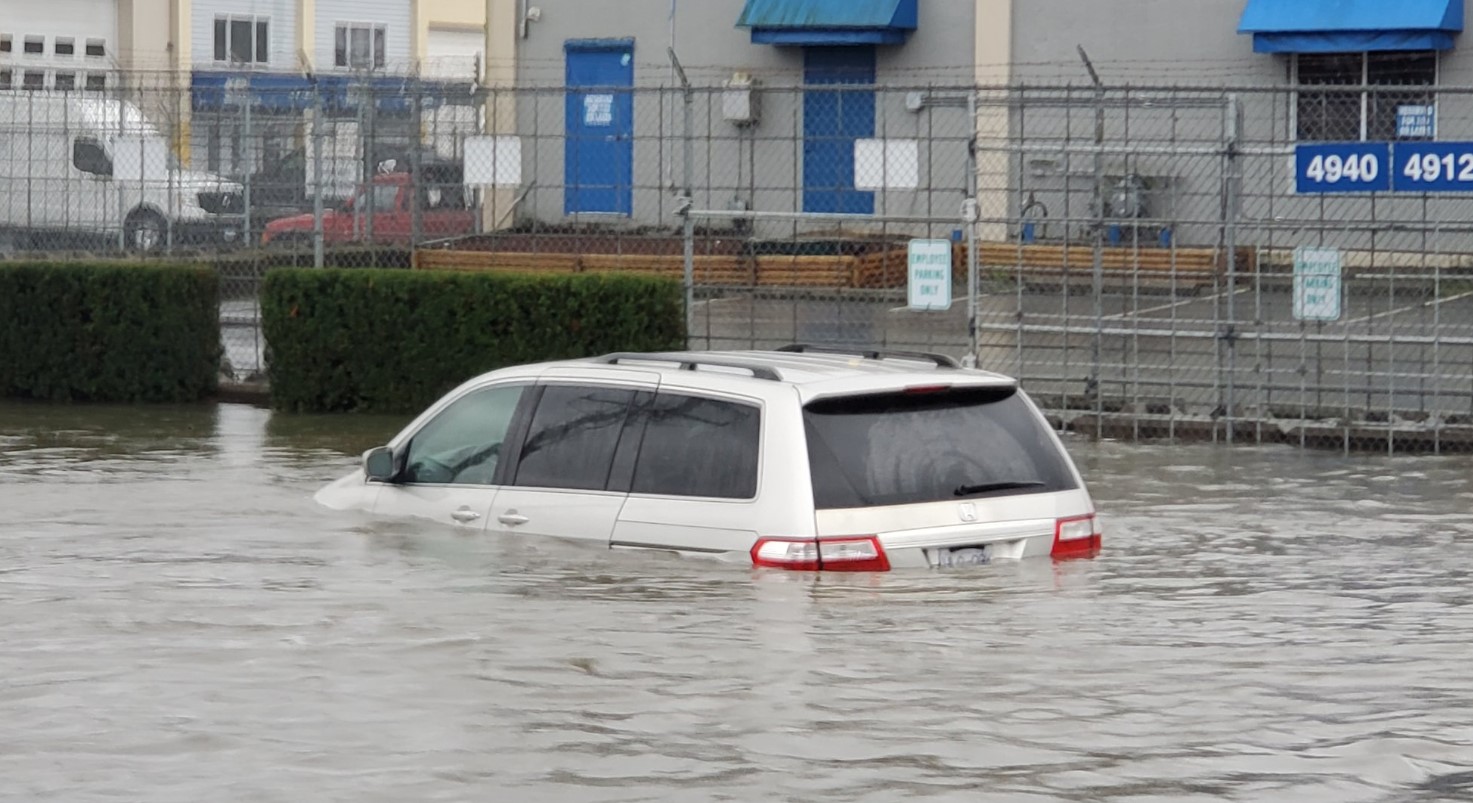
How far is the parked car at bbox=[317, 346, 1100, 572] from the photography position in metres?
9.29

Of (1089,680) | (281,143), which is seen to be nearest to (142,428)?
(281,143)

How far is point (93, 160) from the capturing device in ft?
71.4

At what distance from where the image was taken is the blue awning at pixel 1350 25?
2822cm

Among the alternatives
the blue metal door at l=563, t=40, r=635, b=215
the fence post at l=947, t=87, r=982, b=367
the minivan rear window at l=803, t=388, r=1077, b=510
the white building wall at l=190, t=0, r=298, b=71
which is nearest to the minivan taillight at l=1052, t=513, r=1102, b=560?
the minivan rear window at l=803, t=388, r=1077, b=510

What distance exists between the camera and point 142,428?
18281 millimetres

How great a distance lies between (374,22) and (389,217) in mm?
38007

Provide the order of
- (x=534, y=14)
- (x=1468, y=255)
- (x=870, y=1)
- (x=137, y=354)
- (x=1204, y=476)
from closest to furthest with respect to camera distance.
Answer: (x=1204, y=476) → (x=1468, y=255) → (x=137, y=354) → (x=870, y=1) → (x=534, y=14)

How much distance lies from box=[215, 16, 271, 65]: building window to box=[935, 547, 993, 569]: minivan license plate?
47.2 metres

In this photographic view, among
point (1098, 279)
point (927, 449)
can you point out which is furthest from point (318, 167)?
point (927, 449)

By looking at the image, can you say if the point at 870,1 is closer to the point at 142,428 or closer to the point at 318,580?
the point at 142,428

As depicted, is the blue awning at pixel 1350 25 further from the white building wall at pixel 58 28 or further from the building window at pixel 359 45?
the building window at pixel 359 45

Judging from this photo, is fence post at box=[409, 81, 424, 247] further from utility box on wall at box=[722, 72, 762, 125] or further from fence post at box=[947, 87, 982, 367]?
utility box on wall at box=[722, 72, 762, 125]

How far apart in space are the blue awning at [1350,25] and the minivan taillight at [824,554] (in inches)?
817

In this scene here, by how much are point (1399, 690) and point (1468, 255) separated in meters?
9.70
